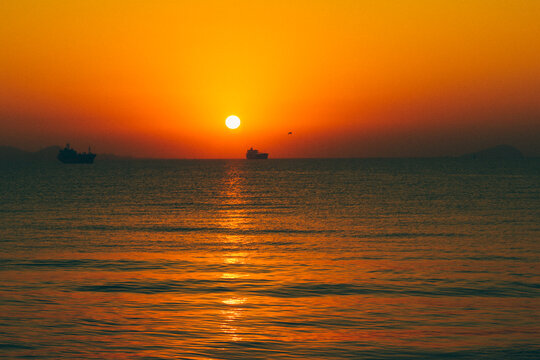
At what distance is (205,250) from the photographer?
31.0m

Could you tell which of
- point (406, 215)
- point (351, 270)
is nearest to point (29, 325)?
point (351, 270)

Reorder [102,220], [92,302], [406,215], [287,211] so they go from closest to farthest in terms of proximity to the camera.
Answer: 1. [92,302]
2. [102,220]
3. [406,215]
4. [287,211]

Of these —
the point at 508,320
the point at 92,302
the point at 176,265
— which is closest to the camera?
the point at 508,320

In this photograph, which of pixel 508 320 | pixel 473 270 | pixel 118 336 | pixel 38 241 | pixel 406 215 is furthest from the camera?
pixel 406 215

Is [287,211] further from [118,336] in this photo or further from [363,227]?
[118,336]

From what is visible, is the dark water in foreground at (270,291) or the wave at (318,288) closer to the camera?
the dark water in foreground at (270,291)

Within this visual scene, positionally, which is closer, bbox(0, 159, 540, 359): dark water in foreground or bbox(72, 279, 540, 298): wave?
bbox(0, 159, 540, 359): dark water in foreground

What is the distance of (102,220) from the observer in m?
47.9

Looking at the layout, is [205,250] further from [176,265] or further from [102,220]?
[102,220]

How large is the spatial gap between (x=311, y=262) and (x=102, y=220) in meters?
25.9

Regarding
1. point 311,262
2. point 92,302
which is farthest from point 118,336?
point 311,262

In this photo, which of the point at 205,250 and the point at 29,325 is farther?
the point at 205,250

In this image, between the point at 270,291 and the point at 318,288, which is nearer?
the point at 270,291

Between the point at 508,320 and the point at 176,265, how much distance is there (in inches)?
553
